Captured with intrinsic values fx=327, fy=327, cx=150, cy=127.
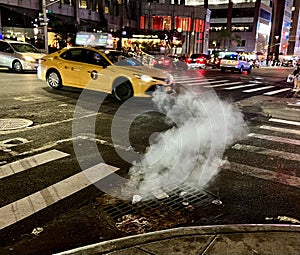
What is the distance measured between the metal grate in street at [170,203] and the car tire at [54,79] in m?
9.25

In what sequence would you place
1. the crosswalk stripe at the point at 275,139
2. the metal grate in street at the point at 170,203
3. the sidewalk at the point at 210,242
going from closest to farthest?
the sidewalk at the point at 210,242 → the metal grate in street at the point at 170,203 → the crosswalk stripe at the point at 275,139

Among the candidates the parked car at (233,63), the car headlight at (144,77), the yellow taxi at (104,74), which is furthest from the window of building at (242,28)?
the car headlight at (144,77)

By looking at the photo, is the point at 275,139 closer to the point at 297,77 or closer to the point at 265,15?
the point at 297,77

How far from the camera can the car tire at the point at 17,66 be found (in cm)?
1944

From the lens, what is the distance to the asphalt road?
12.2 ft

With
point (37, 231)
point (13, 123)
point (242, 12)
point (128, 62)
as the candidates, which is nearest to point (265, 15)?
point (242, 12)

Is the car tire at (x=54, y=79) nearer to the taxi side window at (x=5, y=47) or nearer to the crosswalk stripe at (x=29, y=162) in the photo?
the crosswalk stripe at (x=29, y=162)

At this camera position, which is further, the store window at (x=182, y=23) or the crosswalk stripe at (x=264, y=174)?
the store window at (x=182, y=23)

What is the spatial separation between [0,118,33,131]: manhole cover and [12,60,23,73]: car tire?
41.4ft

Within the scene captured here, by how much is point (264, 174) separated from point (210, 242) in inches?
98.9

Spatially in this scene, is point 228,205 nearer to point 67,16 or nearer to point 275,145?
point 275,145

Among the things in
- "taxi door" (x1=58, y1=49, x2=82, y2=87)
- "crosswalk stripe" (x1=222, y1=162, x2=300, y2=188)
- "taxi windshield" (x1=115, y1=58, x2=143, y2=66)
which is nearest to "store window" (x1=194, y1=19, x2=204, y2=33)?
"taxi windshield" (x1=115, y1=58, x2=143, y2=66)

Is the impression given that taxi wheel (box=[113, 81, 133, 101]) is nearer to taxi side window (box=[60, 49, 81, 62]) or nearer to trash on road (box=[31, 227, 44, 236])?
taxi side window (box=[60, 49, 81, 62])

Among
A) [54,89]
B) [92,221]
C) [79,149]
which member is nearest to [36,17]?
[54,89]
